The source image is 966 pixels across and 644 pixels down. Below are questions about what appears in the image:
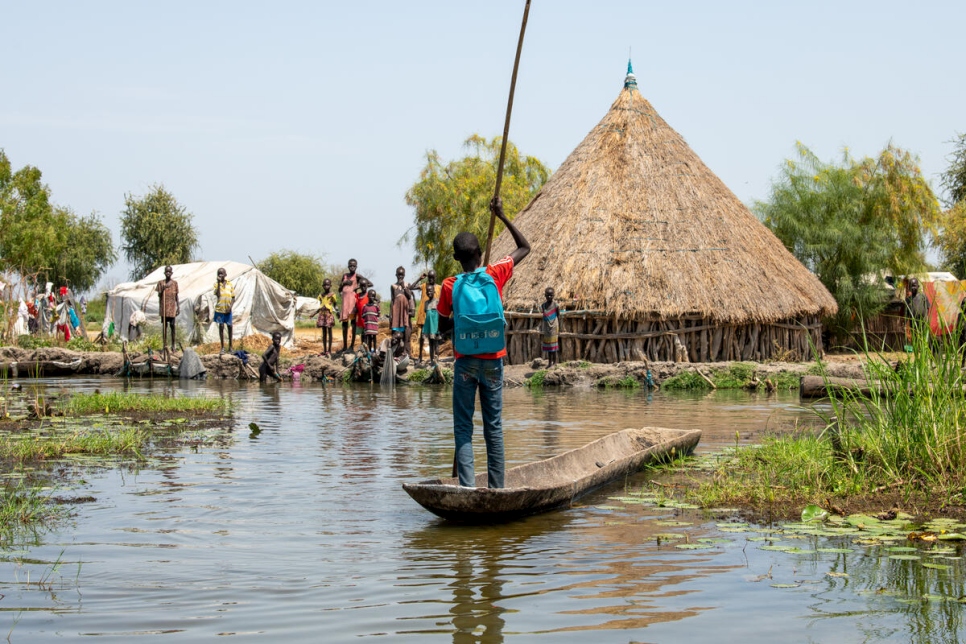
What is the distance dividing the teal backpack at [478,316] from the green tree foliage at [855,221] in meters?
21.2

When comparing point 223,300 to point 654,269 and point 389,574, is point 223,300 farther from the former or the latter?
point 389,574

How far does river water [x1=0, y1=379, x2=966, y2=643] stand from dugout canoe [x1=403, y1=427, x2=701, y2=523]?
0.41 ft

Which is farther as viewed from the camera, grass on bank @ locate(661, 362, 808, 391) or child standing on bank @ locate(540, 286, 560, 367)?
child standing on bank @ locate(540, 286, 560, 367)

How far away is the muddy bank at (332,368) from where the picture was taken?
17.5 meters

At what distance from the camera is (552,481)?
7.30 metres

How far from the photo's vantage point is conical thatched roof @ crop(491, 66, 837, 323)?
19.0 meters

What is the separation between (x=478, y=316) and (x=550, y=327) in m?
12.2

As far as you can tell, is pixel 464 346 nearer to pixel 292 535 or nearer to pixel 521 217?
pixel 292 535

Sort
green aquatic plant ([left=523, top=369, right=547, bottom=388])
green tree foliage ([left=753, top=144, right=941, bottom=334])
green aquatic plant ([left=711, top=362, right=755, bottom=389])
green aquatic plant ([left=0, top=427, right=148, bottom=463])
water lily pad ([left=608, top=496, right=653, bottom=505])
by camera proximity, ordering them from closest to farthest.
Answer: water lily pad ([left=608, top=496, right=653, bottom=505]) < green aquatic plant ([left=0, top=427, right=148, bottom=463]) < green aquatic plant ([left=711, top=362, right=755, bottom=389]) < green aquatic plant ([left=523, top=369, right=547, bottom=388]) < green tree foliage ([left=753, top=144, right=941, bottom=334])

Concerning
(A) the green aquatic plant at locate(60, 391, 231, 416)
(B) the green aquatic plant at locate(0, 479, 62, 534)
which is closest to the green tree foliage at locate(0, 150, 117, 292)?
(A) the green aquatic plant at locate(60, 391, 231, 416)

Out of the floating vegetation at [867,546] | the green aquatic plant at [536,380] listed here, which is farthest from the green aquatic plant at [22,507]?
the green aquatic plant at [536,380]

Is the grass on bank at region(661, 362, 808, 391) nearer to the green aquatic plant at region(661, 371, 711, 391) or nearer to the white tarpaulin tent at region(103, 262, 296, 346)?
the green aquatic plant at region(661, 371, 711, 391)

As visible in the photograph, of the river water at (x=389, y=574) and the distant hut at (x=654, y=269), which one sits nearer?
the river water at (x=389, y=574)

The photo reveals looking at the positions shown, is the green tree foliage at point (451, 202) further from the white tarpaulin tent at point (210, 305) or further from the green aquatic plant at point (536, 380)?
the green aquatic plant at point (536, 380)
